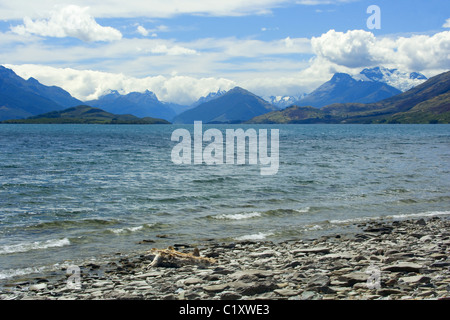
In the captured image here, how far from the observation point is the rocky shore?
1352 cm

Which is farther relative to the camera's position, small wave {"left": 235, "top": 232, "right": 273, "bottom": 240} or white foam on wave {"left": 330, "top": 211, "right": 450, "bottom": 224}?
white foam on wave {"left": 330, "top": 211, "right": 450, "bottom": 224}

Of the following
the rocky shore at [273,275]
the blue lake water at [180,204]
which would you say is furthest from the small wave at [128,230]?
the rocky shore at [273,275]

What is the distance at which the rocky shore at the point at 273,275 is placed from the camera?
13.5 meters

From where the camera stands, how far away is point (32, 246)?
22109mm

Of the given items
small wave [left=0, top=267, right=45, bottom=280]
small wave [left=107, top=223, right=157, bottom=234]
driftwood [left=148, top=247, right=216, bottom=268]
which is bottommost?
small wave [left=0, top=267, right=45, bottom=280]

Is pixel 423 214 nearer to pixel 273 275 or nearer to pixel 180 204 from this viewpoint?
pixel 180 204

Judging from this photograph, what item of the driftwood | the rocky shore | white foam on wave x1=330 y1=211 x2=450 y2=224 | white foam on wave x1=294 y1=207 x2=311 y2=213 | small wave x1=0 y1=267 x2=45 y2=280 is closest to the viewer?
the rocky shore

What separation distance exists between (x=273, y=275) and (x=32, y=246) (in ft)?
48.0

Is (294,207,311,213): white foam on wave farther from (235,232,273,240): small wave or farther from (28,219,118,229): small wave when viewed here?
(28,219,118,229): small wave

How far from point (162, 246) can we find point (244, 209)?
38.4 feet

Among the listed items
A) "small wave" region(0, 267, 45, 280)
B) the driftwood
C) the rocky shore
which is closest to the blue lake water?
"small wave" region(0, 267, 45, 280)

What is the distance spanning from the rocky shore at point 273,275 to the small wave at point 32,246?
14.6ft

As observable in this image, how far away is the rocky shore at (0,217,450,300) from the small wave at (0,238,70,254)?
4.46m
